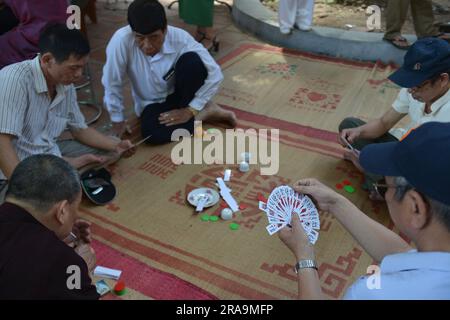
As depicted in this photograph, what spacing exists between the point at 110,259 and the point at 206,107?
5.28 ft

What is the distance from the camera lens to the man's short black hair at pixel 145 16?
2686 millimetres

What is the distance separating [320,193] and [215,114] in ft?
5.59

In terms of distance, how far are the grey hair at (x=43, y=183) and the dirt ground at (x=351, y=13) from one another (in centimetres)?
510

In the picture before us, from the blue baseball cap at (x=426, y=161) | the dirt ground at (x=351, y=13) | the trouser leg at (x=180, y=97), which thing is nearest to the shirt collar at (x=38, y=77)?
the trouser leg at (x=180, y=97)

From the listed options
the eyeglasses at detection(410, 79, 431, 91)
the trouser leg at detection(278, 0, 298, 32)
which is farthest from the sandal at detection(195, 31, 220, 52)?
the eyeglasses at detection(410, 79, 431, 91)

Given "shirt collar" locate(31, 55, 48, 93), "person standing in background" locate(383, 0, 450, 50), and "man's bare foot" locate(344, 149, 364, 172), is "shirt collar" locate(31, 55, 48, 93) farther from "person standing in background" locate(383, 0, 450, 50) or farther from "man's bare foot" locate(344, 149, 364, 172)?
"person standing in background" locate(383, 0, 450, 50)

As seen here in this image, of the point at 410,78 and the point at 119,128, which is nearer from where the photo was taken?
the point at 410,78

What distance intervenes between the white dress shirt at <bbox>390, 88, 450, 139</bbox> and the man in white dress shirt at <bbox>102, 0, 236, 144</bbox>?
4.25ft

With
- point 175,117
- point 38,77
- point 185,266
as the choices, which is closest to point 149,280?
point 185,266

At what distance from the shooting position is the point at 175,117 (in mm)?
3170

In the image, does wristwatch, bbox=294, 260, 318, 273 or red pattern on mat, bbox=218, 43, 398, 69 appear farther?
red pattern on mat, bbox=218, 43, 398, 69

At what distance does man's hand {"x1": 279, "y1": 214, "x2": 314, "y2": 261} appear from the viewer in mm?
1633

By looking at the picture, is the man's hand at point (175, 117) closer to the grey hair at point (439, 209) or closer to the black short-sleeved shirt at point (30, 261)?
the black short-sleeved shirt at point (30, 261)

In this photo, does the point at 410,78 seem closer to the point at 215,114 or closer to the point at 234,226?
the point at 234,226
